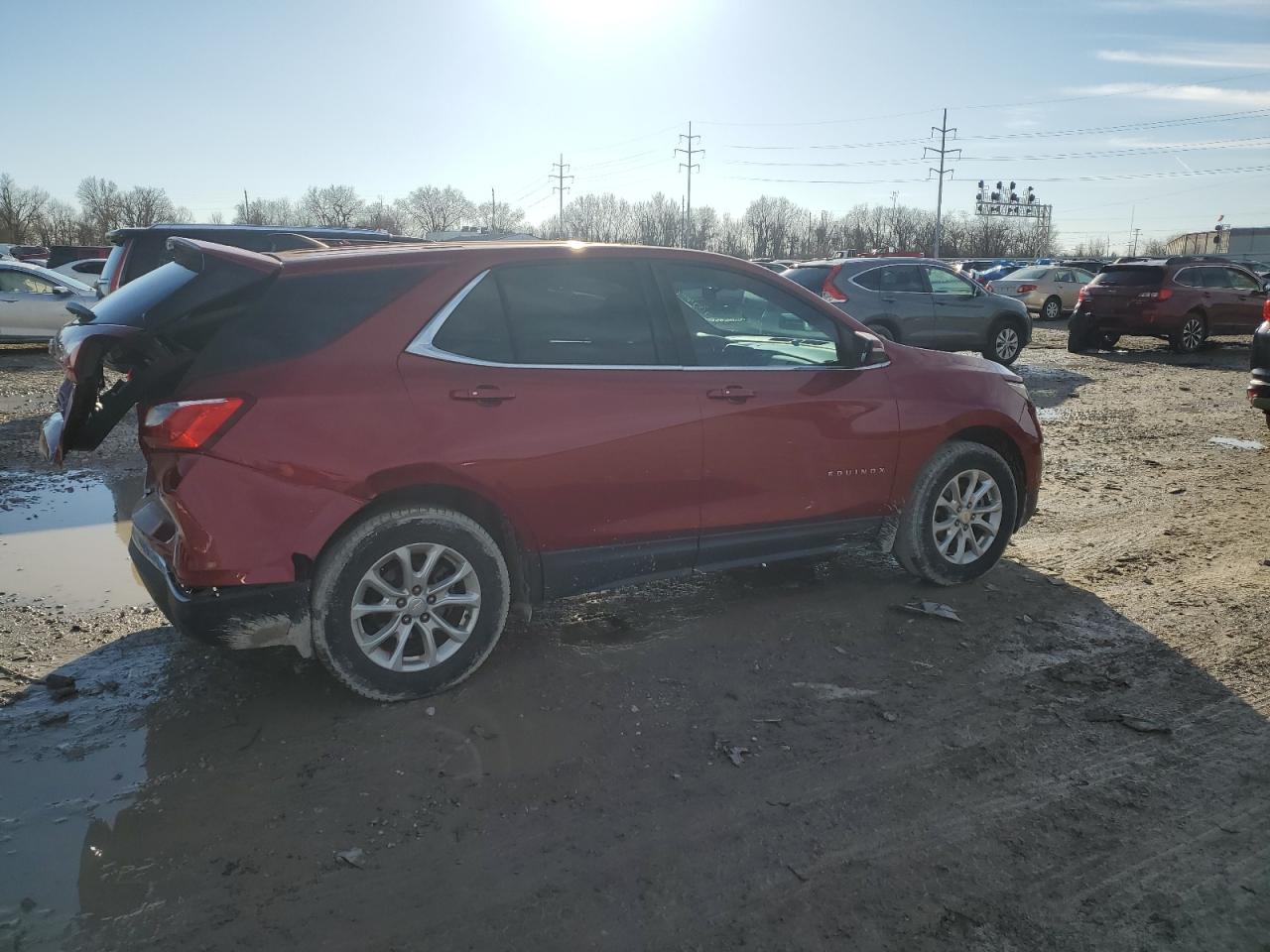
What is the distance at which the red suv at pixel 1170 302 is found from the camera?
17.7 m

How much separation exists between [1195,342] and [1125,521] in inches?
559

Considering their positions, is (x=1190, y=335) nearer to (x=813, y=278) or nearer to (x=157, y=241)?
(x=813, y=278)

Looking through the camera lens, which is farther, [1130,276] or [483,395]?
[1130,276]

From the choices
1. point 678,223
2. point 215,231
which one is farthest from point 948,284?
point 678,223

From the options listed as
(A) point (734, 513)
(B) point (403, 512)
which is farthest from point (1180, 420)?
(B) point (403, 512)

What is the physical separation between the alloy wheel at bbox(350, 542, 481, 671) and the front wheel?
43.8 feet

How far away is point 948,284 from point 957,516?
1077 centimetres

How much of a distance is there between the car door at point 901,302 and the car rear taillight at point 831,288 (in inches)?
7.5

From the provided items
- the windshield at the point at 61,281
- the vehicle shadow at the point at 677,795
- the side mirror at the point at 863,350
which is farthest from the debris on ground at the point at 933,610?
the windshield at the point at 61,281

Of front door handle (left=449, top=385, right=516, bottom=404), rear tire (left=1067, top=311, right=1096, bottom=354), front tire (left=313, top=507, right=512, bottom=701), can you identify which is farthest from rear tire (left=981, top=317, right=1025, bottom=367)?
front tire (left=313, top=507, right=512, bottom=701)

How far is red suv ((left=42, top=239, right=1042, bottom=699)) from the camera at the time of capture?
11.3 feet

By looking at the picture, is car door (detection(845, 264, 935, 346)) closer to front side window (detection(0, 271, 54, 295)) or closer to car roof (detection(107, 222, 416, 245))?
car roof (detection(107, 222, 416, 245))

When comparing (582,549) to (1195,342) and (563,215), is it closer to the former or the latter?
(1195,342)

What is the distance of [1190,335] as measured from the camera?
1797 cm
